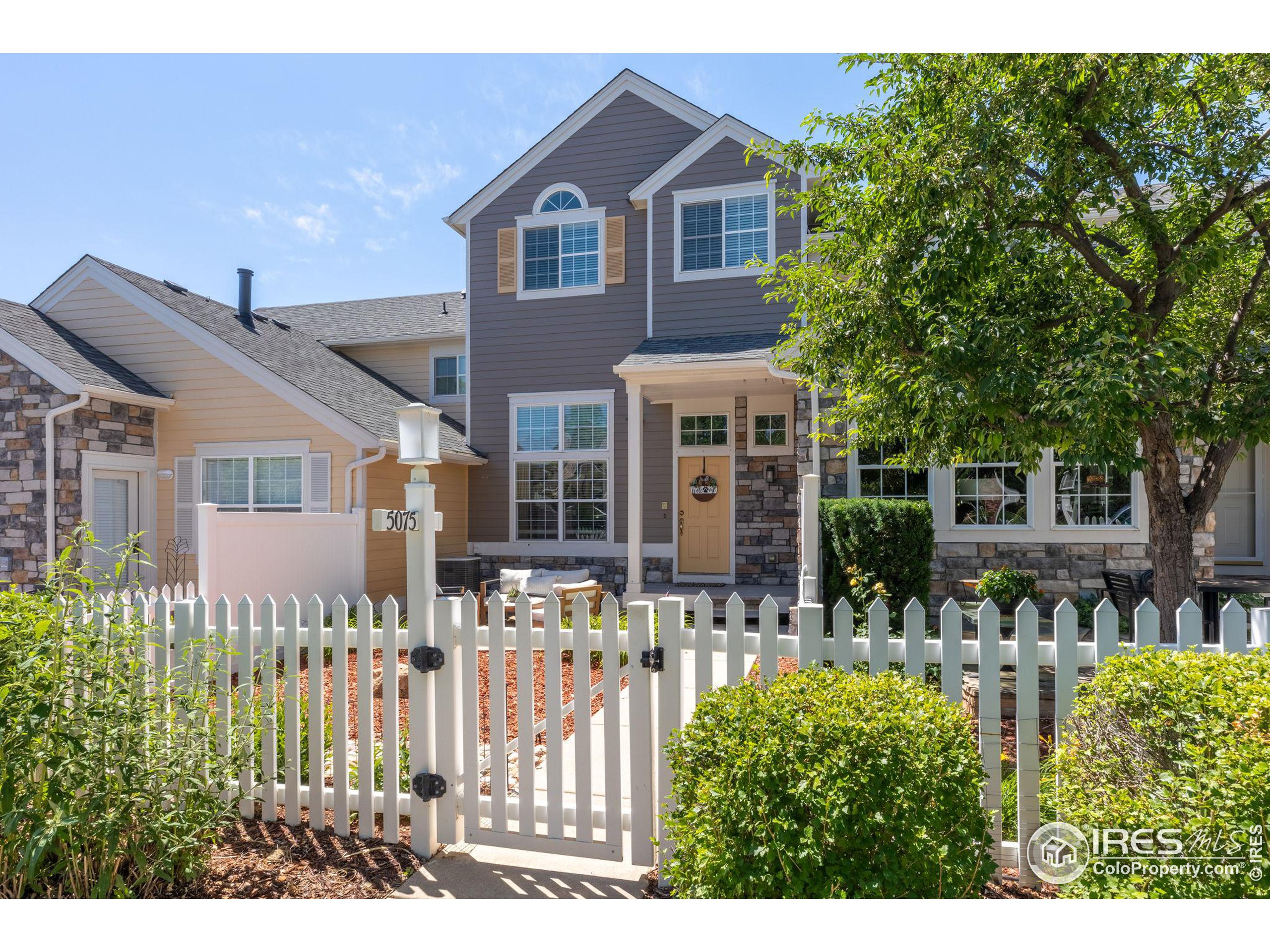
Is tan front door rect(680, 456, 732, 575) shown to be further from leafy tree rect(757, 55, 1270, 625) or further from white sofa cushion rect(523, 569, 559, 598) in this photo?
leafy tree rect(757, 55, 1270, 625)

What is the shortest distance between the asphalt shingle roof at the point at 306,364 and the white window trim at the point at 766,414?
455cm

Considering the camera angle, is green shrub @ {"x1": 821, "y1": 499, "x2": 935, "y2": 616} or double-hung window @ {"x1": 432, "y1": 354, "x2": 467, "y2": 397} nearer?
green shrub @ {"x1": 821, "y1": 499, "x2": 935, "y2": 616}

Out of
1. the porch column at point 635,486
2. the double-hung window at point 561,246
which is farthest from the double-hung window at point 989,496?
the double-hung window at point 561,246

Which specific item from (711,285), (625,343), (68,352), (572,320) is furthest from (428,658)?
(68,352)

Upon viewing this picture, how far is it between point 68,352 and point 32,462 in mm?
1742

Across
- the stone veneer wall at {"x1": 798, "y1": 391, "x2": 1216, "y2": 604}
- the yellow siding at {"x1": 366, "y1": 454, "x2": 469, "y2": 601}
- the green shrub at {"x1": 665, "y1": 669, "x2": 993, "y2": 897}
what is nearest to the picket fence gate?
the green shrub at {"x1": 665, "y1": 669, "x2": 993, "y2": 897}

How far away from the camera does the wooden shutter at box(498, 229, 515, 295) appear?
1220 centimetres

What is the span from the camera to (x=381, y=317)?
51.1ft

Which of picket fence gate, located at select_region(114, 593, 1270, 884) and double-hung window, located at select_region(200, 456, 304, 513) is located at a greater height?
double-hung window, located at select_region(200, 456, 304, 513)

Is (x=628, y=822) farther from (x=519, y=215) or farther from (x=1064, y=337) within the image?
(x=519, y=215)

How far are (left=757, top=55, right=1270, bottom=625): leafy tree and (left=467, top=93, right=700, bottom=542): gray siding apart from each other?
6551 mm

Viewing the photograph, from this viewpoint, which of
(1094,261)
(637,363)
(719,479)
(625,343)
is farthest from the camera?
(625,343)

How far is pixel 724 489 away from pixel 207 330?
8.28 meters

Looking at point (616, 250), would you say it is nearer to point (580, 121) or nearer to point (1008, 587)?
point (580, 121)
